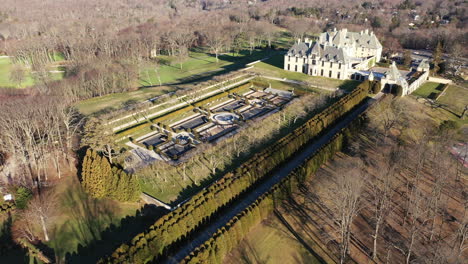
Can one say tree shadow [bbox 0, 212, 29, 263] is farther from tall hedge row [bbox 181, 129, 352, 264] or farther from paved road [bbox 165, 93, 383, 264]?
tall hedge row [bbox 181, 129, 352, 264]

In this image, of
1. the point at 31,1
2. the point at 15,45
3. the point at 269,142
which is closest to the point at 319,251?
the point at 269,142

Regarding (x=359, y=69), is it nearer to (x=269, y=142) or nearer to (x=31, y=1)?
(x=269, y=142)

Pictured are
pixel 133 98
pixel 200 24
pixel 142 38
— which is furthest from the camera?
pixel 200 24

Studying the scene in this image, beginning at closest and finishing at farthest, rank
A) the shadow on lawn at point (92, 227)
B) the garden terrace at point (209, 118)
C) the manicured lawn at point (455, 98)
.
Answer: the shadow on lawn at point (92, 227), the garden terrace at point (209, 118), the manicured lawn at point (455, 98)

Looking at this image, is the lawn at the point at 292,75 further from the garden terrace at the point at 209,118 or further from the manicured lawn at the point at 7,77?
the manicured lawn at the point at 7,77

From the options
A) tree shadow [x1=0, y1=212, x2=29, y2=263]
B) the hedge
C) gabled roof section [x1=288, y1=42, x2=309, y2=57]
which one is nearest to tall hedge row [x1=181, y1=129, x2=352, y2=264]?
tree shadow [x1=0, y1=212, x2=29, y2=263]

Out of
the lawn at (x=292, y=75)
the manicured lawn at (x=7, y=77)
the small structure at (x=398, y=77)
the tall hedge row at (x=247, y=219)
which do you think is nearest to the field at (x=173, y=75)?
the lawn at (x=292, y=75)
